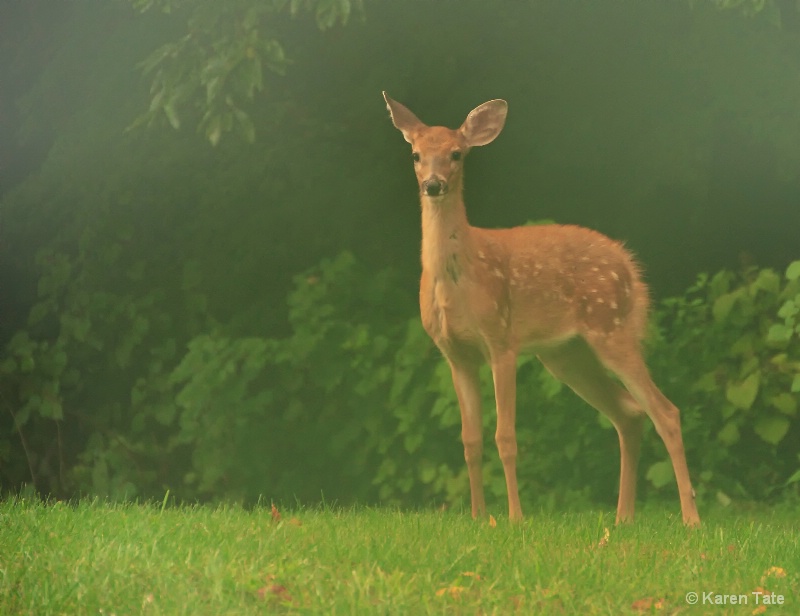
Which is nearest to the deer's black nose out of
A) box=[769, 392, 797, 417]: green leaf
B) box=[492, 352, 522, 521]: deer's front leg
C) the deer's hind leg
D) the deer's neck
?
the deer's neck

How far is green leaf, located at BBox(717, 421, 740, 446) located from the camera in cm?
755

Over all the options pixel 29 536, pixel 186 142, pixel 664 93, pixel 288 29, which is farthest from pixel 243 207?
pixel 29 536

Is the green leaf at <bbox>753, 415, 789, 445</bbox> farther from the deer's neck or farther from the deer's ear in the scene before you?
the deer's ear

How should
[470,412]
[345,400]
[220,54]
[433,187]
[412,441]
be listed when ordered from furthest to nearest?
1. [345,400]
2. [412,441]
3. [220,54]
4. [470,412]
5. [433,187]

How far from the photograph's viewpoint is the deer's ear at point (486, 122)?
20.6 feet

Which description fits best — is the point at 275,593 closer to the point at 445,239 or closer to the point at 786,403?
the point at 445,239

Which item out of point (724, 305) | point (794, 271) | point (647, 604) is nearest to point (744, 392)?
point (724, 305)

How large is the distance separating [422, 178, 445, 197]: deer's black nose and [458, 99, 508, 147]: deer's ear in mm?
379

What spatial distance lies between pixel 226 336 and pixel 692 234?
319 centimetres

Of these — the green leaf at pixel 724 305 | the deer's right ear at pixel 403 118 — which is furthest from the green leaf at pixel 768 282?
the deer's right ear at pixel 403 118

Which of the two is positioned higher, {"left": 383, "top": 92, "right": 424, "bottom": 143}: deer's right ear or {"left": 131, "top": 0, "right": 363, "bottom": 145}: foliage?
{"left": 131, "top": 0, "right": 363, "bottom": 145}: foliage

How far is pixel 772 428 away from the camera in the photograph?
7.48 meters

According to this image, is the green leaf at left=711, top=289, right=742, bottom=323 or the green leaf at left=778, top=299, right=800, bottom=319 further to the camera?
the green leaf at left=711, top=289, right=742, bottom=323

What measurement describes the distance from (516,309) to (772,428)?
6.79ft
